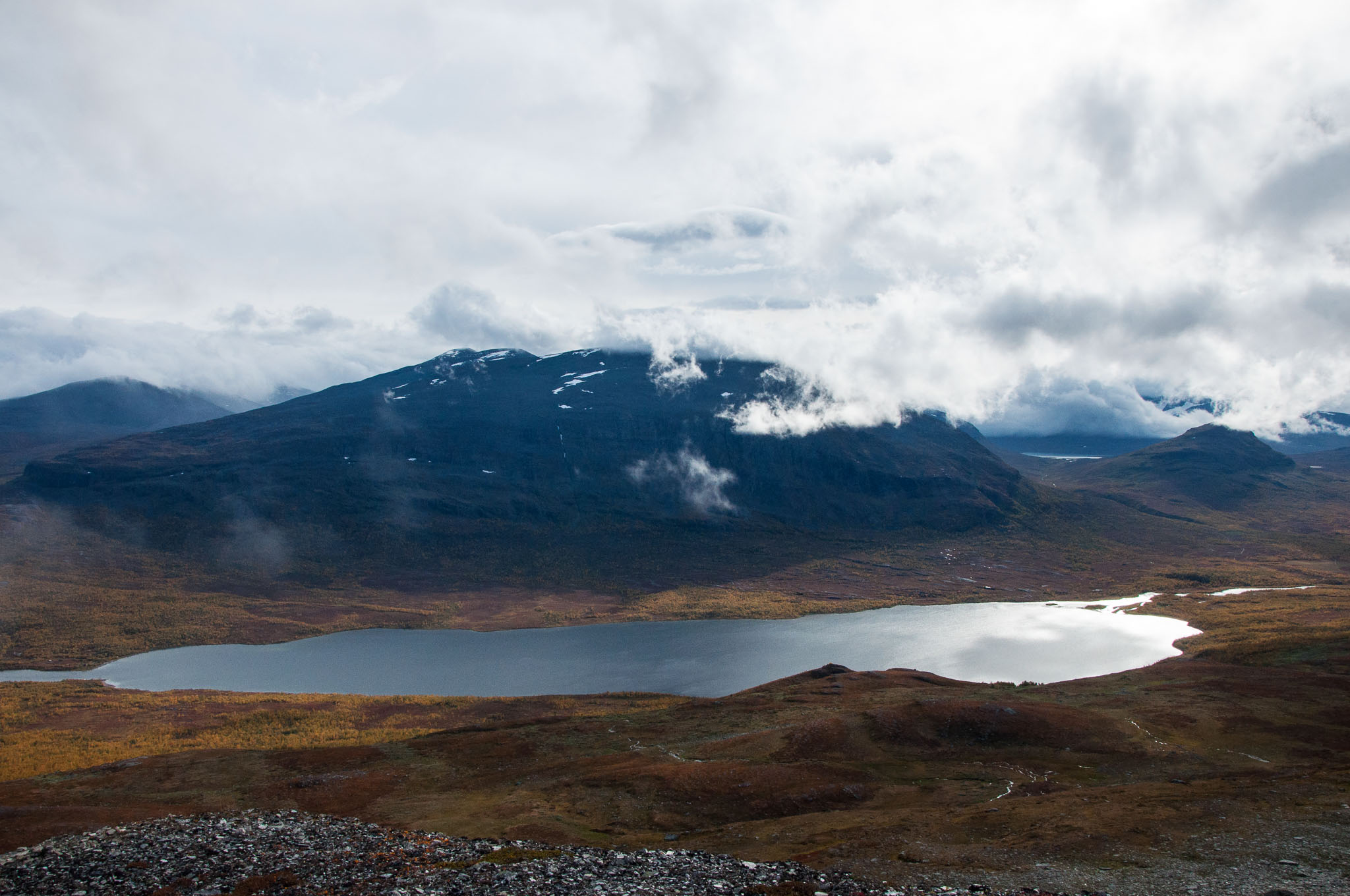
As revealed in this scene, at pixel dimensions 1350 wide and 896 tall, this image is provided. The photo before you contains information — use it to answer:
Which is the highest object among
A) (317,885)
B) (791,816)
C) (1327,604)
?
(317,885)

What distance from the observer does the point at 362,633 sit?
504ft

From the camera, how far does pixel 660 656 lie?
130750 mm

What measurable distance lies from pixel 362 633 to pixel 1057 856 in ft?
482

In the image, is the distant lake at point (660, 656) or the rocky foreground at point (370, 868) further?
the distant lake at point (660, 656)

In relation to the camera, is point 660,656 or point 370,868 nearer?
point 370,868

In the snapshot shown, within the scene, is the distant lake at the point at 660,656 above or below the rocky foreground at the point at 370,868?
below

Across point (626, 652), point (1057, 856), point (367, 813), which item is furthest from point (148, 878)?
point (626, 652)

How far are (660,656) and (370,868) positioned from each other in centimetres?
9992

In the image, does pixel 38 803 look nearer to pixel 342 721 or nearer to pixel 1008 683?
pixel 342 721

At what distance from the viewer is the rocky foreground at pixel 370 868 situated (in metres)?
29.8

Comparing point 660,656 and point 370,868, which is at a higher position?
point 370,868

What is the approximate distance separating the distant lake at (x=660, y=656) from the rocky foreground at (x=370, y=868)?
7111 cm

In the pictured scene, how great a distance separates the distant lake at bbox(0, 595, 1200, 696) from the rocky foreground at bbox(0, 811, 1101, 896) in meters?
71.1

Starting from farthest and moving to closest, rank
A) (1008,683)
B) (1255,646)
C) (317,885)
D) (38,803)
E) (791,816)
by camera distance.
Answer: (1255,646), (1008,683), (38,803), (791,816), (317,885)
